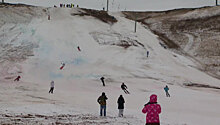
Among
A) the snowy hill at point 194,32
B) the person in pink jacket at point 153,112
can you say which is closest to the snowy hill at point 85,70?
the snowy hill at point 194,32

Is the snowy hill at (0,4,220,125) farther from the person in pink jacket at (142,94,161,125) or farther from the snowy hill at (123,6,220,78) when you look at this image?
the person in pink jacket at (142,94,161,125)

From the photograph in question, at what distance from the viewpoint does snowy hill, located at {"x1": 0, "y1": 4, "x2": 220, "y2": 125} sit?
1831cm

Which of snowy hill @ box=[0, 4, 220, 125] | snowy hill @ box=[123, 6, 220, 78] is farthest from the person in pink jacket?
snowy hill @ box=[123, 6, 220, 78]

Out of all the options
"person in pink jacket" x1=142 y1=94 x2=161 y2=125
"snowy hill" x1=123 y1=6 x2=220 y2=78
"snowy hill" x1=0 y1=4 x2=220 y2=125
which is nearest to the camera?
"person in pink jacket" x1=142 y1=94 x2=161 y2=125

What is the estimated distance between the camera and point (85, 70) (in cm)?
3575

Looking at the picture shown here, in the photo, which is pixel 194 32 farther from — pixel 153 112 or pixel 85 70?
pixel 153 112

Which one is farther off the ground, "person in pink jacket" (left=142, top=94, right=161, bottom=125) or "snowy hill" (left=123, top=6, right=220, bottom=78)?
"snowy hill" (left=123, top=6, right=220, bottom=78)

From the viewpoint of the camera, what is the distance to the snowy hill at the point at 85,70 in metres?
18.3

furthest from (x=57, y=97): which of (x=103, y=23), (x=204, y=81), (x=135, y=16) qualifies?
(x=135, y=16)

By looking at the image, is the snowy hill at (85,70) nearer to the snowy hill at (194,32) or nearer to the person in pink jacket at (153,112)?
the snowy hill at (194,32)

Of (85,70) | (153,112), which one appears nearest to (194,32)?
(85,70)

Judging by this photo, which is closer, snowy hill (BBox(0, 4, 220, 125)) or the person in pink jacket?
the person in pink jacket

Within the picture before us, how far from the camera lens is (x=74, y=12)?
59375 millimetres

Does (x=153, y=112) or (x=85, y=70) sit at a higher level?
(x=85, y=70)
